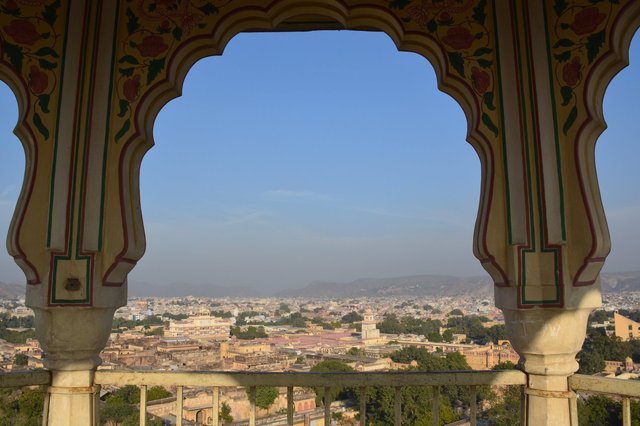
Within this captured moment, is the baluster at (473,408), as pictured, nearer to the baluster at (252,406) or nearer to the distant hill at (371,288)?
the baluster at (252,406)

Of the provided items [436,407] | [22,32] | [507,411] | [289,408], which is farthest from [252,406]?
[22,32]

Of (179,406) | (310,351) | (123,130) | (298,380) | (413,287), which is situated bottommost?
(310,351)

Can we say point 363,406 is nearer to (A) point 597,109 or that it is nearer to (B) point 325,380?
(B) point 325,380

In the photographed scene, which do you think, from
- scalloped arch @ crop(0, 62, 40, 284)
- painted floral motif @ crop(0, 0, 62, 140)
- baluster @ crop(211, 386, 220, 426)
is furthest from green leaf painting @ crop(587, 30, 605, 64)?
scalloped arch @ crop(0, 62, 40, 284)

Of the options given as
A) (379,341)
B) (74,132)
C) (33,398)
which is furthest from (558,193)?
(379,341)

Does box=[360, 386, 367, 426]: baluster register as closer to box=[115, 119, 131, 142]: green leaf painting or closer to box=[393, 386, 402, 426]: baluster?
box=[393, 386, 402, 426]: baluster

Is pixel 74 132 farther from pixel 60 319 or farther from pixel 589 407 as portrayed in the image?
pixel 589 407

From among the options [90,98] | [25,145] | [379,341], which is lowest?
[379,341]
